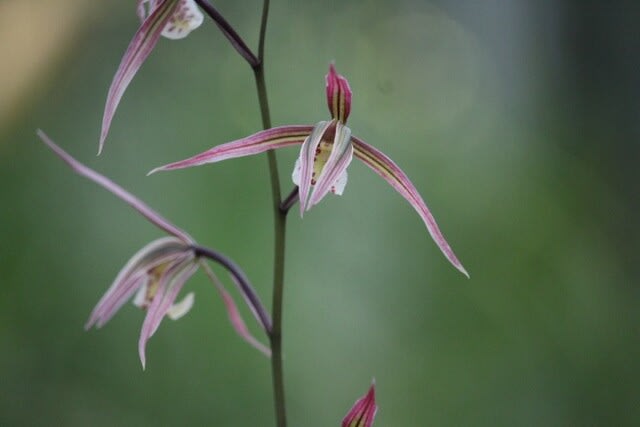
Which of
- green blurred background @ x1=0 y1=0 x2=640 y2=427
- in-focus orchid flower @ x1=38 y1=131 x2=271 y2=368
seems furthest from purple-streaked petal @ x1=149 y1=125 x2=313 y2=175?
green blurred background @ x1=0 y1=0 x2=640 y2=427

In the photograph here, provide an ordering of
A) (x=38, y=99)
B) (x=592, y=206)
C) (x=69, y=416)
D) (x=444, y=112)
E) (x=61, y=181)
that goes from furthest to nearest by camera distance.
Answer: (x=444, y=112) < (x=592, y=206) < (x=38, y=99) < (x=61, y=181) < (x=69, y=416)

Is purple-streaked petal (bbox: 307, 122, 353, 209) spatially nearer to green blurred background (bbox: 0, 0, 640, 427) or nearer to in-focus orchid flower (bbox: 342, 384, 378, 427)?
in-focus orchid flower (bbox: 342, 384, 378, 427)

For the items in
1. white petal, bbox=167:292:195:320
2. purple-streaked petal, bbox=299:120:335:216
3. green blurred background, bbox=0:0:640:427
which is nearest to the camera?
purple-streaked petal, bbox=299:120:335:216

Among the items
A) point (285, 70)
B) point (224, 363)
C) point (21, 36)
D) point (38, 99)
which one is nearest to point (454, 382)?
point (224, 363)

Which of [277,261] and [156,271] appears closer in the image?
[277,261]

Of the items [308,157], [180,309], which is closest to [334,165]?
[308,157]

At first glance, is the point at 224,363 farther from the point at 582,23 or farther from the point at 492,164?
the point at 582,23

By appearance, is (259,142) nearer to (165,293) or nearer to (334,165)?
(334,165)
